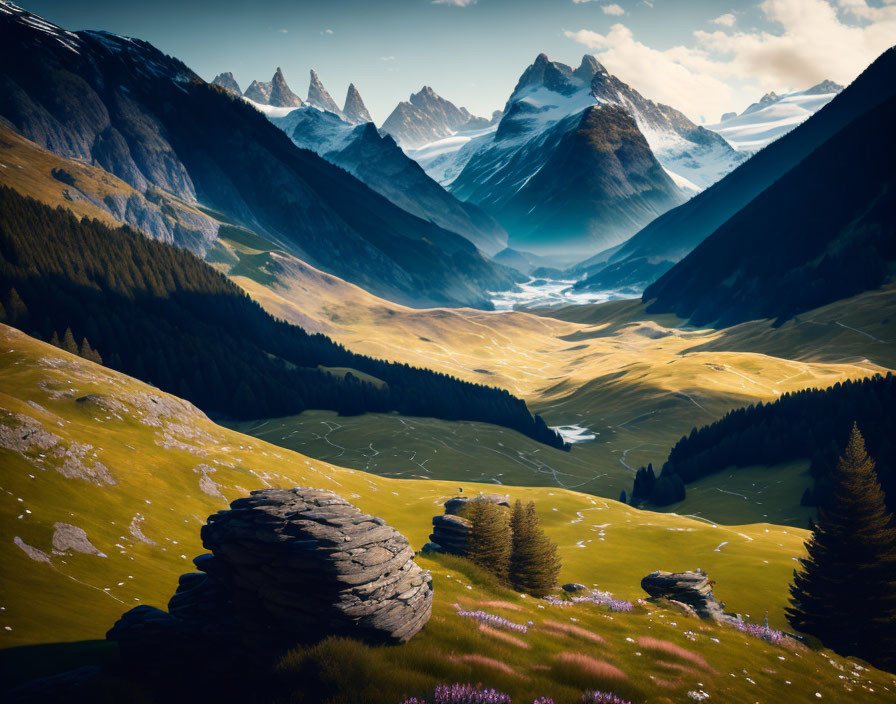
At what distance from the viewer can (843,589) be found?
38.0m

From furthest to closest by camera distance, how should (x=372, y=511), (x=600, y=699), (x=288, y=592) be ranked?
(x=372, y=511)
(x=288, y=592)
(x=600, y=699)

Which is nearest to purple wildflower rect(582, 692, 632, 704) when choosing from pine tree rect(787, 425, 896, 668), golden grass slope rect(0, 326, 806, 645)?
golden grass slope rect(0, 326, 806, 645)

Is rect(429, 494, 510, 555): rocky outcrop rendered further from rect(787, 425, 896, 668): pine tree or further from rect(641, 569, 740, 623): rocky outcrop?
rect(787, 425, 896, 668): pine tree

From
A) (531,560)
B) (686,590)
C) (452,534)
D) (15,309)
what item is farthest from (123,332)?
(686,590)

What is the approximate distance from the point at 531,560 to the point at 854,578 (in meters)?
24.1

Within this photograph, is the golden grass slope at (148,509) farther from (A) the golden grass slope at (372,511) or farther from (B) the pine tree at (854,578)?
(B) the pine tree at (854,578)

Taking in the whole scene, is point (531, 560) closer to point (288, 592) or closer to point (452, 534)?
point (452, 534)

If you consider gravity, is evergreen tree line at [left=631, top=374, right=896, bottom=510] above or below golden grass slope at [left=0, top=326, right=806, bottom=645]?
above

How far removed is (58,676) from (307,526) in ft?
27.0

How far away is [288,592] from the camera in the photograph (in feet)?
60.7

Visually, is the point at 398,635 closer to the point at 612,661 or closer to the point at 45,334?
the point at 612,661

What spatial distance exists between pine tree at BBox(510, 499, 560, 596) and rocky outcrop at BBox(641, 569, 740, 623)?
341 inches

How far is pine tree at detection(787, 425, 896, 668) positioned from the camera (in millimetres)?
36250

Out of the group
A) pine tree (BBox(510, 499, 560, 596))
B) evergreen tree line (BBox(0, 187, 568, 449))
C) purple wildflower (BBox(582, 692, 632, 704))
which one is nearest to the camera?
purple wildflower (BBox(582, 692, 632, 704))
